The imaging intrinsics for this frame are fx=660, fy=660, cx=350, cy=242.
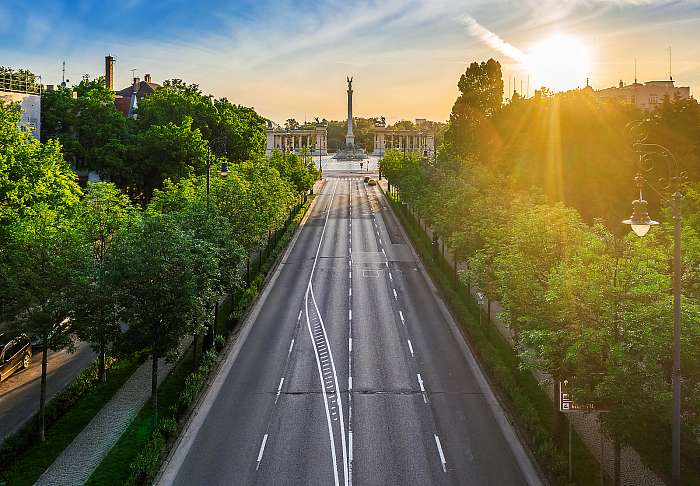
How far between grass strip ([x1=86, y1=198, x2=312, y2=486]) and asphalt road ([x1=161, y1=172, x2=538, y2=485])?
645 mm

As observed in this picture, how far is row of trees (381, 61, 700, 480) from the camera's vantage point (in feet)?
55.2

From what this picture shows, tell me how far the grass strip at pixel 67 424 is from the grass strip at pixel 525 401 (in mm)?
15849

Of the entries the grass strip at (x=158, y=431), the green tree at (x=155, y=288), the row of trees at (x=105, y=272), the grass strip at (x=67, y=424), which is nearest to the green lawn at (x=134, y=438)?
the grass strip at (x=158, y=431)

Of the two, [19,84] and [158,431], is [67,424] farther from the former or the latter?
[19,84]

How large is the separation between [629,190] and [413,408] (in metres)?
38.2

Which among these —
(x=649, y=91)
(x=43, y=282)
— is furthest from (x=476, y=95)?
(x=43, y=282)

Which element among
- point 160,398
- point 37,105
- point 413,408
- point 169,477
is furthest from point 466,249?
point 37,105

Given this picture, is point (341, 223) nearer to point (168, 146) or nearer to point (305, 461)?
point (168, 146)

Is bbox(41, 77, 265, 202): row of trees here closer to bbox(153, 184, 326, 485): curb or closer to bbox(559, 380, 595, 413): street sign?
bbox(153, 184, 326, 485): curb

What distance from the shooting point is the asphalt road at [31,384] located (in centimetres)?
2530

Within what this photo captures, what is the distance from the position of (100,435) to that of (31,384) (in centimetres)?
720

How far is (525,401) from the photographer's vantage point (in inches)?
957

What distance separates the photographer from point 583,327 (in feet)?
62.1

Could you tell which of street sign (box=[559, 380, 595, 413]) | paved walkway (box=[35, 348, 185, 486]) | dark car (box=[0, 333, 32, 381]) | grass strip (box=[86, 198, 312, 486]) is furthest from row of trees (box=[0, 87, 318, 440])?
street sign (box=[559, 380, 595, 413])
